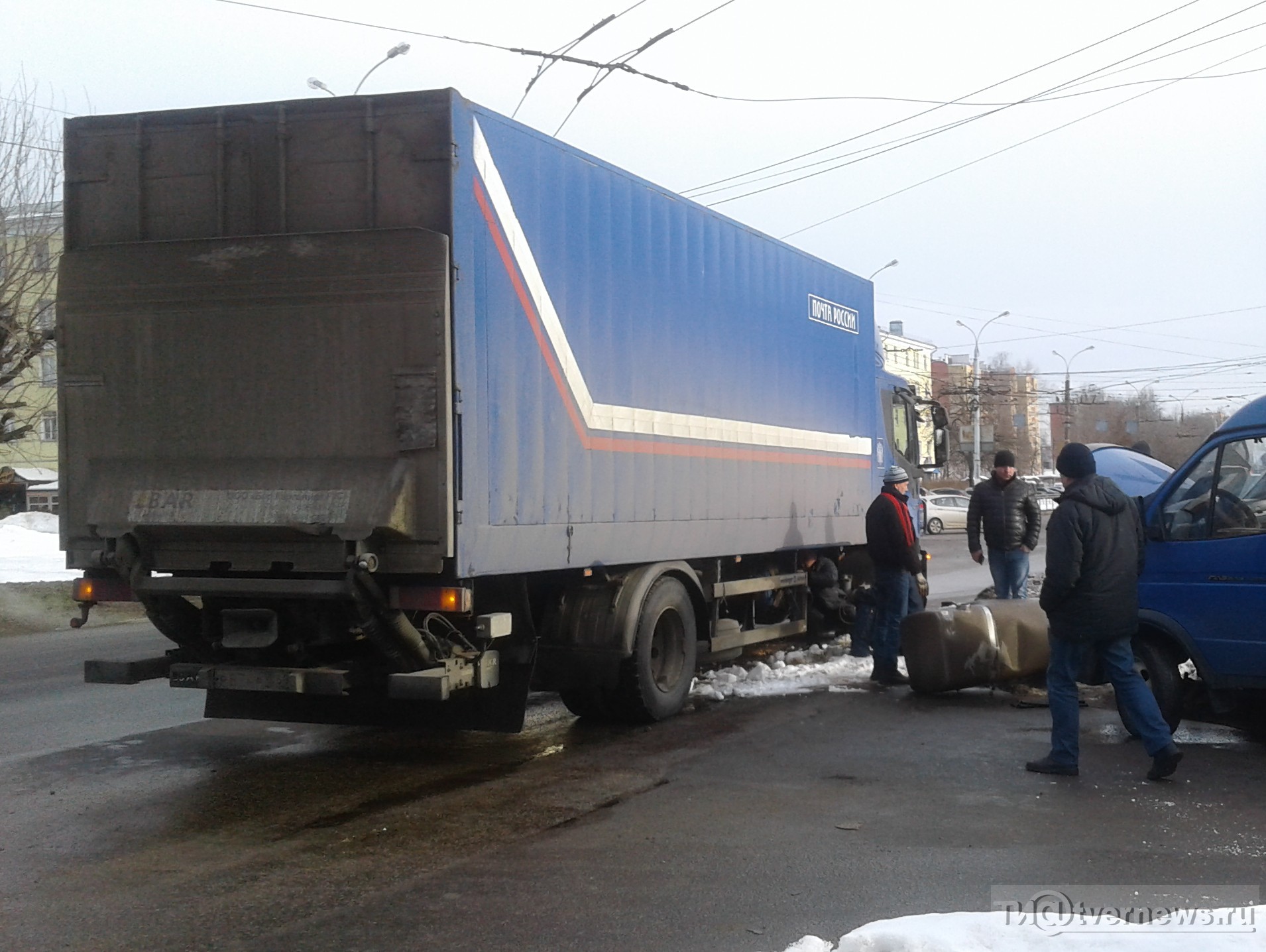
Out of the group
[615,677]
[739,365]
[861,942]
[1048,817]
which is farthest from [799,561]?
[861,942]

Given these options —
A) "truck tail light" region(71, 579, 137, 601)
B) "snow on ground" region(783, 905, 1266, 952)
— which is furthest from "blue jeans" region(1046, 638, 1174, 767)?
"truck tail light" region(71, 579, 137, 601)

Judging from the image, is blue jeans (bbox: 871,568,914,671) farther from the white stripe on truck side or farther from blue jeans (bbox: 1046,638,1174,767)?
blue jeans (bbox: 1046,638,1174,767)

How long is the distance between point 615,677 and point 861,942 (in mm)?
3937

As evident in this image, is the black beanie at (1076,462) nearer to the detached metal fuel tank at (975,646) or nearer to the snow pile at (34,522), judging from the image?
the detached metal fuel tank at (975,646)

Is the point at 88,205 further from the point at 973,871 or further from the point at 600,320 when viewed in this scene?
the point at 973,871

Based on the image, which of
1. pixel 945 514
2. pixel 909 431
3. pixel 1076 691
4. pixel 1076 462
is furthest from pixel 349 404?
pixel 945 514

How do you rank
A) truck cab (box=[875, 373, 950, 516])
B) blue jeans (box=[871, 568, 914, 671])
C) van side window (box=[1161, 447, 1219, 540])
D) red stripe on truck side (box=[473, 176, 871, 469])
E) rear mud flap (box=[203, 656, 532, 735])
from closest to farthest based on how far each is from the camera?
red stripe on truck side (box=[473, 176, 871, 469]) < rear mud flap (box=[203, 656, 532, 735]) < van side window (box=[1161, 447, 1219, 540]) < blue jeans (box=[871, 568, 914, 671]) < truck cab (box=[875, 373, 950, 516])

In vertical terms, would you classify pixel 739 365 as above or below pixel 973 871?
above

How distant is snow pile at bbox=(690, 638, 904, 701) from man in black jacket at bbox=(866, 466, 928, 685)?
28cm

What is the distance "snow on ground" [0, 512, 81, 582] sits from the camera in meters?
20.4

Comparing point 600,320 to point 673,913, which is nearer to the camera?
point 673,913

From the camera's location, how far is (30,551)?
79.0 feet

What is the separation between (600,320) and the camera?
7715mm

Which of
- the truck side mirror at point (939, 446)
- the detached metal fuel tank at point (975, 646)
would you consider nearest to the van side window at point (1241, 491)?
the detached metal fuel tank at point (975, 646)
